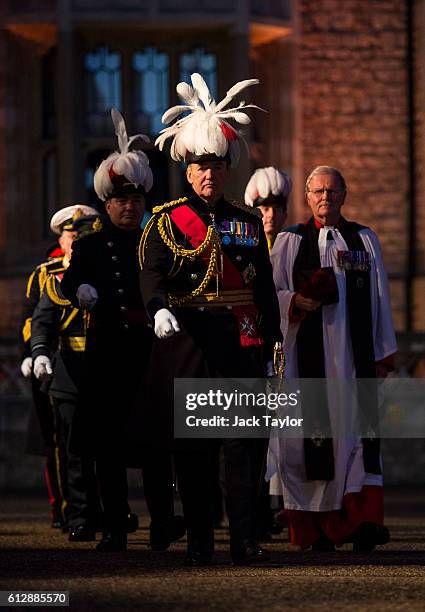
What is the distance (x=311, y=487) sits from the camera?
9164mm

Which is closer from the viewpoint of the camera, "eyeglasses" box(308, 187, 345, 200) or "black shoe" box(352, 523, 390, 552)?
"black shoe" box(352, 523, 390, 552)

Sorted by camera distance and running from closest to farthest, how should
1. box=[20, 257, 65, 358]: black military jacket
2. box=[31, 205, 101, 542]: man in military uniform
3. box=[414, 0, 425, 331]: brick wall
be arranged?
1. box=[31, 205, 101, 542]: man in military uniform
2. box=[20, 257, 65, 358]: black military jacket
3. box=[414, 0, 425, 331]: brick wall

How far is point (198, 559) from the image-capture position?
774 cm

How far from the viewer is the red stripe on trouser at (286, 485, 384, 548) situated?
29.3 ft

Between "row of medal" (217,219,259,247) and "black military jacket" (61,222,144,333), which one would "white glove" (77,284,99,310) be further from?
"row of medal" (217,219,259,247)

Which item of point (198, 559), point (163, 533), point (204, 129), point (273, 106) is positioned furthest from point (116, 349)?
point (273, 106)

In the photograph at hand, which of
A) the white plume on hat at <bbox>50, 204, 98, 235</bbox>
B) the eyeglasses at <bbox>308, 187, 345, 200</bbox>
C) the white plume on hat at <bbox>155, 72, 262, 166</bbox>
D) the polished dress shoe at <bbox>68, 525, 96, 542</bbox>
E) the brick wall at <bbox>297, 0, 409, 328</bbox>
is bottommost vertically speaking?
the polished dress shoe at <bbox>68, 525, 96, 542</bbox>

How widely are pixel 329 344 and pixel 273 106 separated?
805 centimetres

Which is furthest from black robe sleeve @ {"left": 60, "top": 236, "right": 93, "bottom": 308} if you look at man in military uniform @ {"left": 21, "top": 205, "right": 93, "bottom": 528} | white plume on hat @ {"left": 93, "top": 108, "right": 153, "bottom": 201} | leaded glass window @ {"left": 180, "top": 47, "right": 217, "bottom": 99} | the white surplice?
leaded glass window @ {"left": 180, "top": 47, "right": 217, "bottom": 99}

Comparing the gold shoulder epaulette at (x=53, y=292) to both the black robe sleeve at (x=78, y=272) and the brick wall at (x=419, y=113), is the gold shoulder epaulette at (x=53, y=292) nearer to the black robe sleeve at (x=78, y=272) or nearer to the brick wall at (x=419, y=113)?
the black robe sleeve at (x=78, y=272)

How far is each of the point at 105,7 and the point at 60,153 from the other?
1295 mm

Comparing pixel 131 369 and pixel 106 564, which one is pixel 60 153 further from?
pixel 106 564

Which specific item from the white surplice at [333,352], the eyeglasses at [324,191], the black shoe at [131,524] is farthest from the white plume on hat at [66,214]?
the black shoe at [131,524]

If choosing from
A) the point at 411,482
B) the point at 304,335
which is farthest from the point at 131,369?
the point at 411,482
